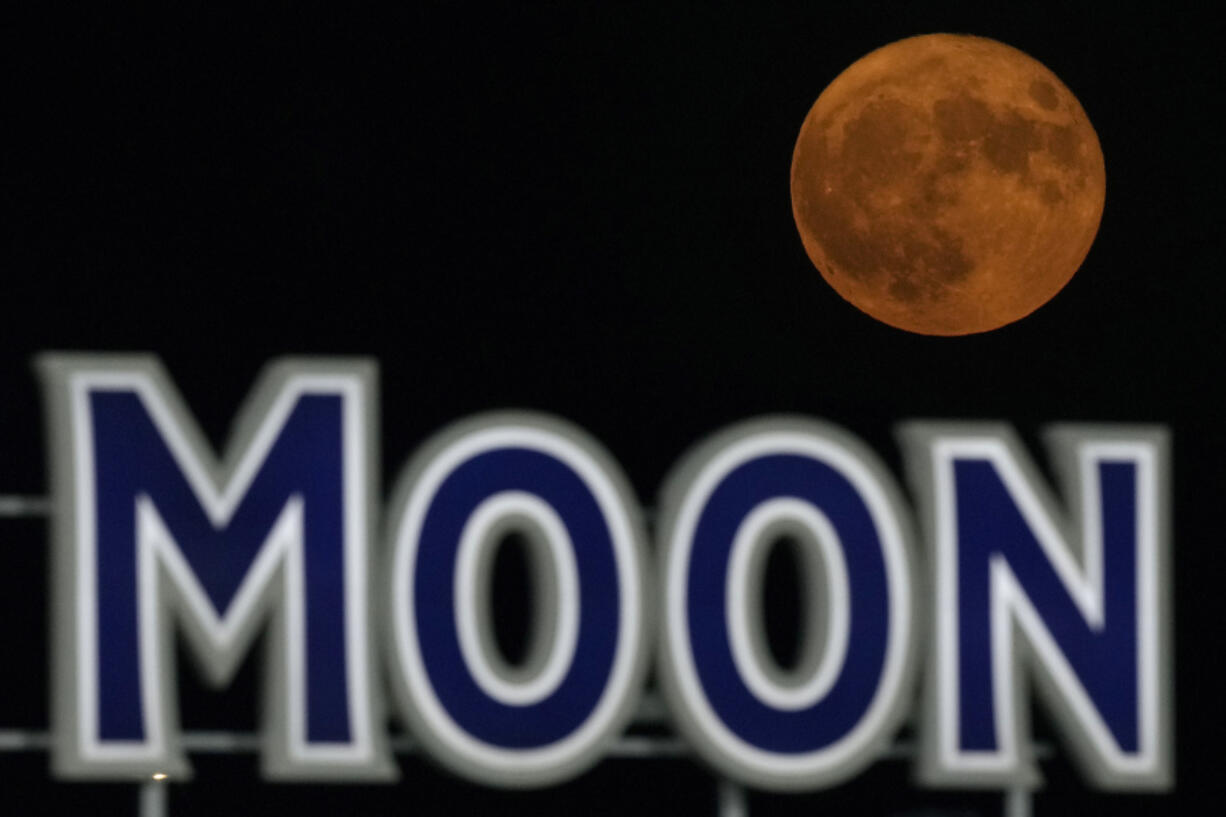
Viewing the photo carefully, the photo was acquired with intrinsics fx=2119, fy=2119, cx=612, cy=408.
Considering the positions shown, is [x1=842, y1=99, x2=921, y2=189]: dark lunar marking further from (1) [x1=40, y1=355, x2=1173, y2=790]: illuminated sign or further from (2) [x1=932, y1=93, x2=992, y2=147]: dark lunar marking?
(1) [x1=40, y1=355, x2=1173, y2=790]: illuminated sign

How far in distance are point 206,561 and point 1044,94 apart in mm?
4235

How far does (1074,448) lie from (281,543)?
141 inches

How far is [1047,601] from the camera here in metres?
9.56

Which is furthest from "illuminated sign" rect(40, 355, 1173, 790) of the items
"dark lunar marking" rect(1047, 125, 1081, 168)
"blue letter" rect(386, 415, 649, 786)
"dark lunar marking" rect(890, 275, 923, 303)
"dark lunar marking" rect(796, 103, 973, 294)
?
"dark lunar marking" rect(1047, 125, 1081, 168)

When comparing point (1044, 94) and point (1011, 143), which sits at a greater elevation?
point (1044, 94)

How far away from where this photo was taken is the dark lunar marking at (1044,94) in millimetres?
9297

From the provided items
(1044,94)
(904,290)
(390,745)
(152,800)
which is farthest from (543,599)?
(1044,94)

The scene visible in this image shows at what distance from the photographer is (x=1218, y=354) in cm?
1098

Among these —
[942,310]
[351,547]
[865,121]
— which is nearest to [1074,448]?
[942,310]

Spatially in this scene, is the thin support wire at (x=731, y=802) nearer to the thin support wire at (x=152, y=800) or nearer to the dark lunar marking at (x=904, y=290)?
the dark lunar marking at (x=904, y=290)

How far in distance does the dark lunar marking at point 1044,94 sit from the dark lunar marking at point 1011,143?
183mm

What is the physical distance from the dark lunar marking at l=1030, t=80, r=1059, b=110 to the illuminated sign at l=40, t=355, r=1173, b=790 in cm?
147

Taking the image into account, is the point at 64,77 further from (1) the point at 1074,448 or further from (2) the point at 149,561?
(1) the point at 1074,448

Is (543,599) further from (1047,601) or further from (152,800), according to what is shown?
(1047,601)
